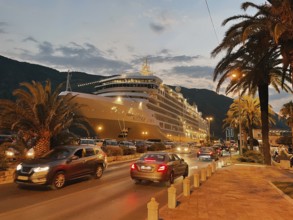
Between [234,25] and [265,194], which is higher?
[234,25]

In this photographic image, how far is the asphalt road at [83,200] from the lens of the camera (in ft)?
24.8

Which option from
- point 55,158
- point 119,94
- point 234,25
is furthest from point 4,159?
point 119,94

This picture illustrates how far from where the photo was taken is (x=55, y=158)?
Result: 11.9 meters

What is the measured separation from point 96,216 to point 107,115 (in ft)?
155

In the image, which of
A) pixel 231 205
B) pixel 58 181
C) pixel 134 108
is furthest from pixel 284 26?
pixel 134 108

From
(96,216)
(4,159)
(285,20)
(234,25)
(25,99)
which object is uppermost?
(234,25)

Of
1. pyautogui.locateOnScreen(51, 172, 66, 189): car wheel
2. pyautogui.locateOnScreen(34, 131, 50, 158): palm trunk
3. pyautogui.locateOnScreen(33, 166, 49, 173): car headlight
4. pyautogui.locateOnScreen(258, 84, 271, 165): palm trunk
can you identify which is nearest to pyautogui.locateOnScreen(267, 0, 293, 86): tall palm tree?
pyautogui.locateOnScreen(51, 172, 66, 189): car wheel

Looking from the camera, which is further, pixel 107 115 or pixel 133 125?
pixel 133 125

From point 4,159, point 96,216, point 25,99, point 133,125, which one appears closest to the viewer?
point 96,216

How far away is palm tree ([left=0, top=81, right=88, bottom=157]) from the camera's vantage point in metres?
16.2

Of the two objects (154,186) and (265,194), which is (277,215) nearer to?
(265,194)

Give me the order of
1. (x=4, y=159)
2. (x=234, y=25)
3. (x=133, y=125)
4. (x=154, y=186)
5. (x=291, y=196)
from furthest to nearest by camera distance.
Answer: (x=133, y=125) < (x=234, y=25) < (x=4, y=159) < (x=154, y=186) < (x=291, y=196)

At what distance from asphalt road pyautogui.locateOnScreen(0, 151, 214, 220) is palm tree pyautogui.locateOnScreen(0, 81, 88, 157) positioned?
15.3 ft

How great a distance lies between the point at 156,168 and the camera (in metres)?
12.6
